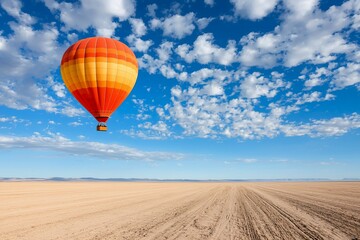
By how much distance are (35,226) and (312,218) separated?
9903 millimetres

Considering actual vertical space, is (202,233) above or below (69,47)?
below

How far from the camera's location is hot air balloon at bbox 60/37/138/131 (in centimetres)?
2444

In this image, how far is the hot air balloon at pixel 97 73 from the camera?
24.4 meters

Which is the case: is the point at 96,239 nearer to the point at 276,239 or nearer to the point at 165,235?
the point at 165,235

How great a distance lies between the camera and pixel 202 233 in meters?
8.48

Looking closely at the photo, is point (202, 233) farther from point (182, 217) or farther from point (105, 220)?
point (105, 220)

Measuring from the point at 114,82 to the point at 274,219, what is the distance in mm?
17989

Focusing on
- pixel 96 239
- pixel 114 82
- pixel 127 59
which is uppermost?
pixel 127 59

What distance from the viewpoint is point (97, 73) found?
80.5 feet

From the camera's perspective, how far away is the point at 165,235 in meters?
8.27

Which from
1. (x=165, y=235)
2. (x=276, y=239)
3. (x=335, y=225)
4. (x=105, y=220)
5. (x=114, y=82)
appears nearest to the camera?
(x=276, y=239)

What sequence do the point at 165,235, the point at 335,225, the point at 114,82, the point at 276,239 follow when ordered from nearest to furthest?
the point at 276,239 → the point at 165,235 → the point at 335,225 → the point at 114,82

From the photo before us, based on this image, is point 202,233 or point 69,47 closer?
point 202,233

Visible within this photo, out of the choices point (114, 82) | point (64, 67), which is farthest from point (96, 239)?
point (64, 67)
